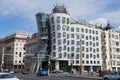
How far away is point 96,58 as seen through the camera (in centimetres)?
10081

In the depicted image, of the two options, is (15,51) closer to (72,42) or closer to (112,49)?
(72,42)

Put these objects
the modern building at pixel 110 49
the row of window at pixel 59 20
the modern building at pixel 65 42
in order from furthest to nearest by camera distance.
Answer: the modern building at pixel 110 49 < the row of window at pixel 59 20 < the modern building at pixel 65 42

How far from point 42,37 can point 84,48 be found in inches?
675

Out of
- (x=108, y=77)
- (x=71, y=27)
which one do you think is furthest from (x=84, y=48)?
(x=108, y=77)

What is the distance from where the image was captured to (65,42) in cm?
9244

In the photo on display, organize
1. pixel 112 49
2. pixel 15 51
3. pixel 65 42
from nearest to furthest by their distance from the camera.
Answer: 1. pixel 65 42
2. pixel 112 49
3. pixel 15 51

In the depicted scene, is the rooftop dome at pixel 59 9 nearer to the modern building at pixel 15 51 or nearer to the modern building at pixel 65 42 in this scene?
the modern building at pixel 65 42

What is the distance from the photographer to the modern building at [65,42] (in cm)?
9169

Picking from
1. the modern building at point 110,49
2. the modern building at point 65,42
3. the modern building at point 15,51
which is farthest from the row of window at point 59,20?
the modern building at point 15,51

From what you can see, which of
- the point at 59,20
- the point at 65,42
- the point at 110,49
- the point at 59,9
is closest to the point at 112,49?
the point at 110,49

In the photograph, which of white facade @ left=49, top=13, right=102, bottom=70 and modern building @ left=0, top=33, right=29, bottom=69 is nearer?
white facade @ left=49, top=13, right=102, bottom=70

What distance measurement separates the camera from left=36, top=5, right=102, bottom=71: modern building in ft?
301

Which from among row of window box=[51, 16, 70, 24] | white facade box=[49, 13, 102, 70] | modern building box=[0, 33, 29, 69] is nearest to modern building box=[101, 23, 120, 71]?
white facade box=[49, 13, 102, 70]

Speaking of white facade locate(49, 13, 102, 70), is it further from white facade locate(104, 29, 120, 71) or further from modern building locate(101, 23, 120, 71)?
white facade locate(104, 29, 120, 71)
